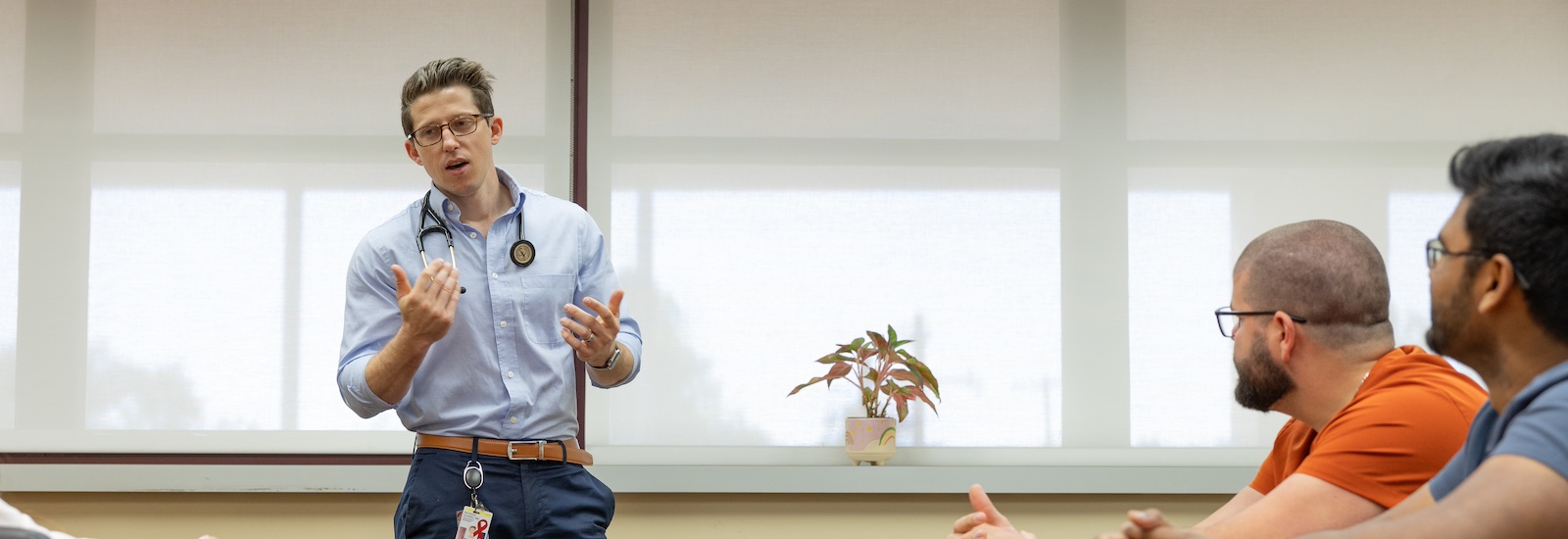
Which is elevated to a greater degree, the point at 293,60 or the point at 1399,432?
the point at 293,60

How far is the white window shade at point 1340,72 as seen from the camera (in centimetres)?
331

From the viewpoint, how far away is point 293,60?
10.5 ft

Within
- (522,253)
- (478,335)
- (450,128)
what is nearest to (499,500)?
(478,335)

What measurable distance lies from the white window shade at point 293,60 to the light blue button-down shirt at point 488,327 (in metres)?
1.07

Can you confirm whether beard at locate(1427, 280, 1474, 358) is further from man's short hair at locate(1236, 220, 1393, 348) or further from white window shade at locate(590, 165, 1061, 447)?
white window shade at locate(590, 165, 1061, 447)

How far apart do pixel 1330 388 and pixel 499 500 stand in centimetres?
142

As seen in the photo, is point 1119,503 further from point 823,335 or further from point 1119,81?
point 1119,81

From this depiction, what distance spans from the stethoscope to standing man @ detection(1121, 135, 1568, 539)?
4.93ft

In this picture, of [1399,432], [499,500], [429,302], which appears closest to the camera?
[1399,432]

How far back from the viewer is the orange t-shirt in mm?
1485

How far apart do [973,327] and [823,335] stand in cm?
44

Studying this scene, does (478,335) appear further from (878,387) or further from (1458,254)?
(1458,254)

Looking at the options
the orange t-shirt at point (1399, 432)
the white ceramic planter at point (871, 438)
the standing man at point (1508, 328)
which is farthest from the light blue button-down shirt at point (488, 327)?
the standing man at point (1508, 328)

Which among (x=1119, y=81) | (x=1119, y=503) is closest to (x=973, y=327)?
(x=1119, y=503)
